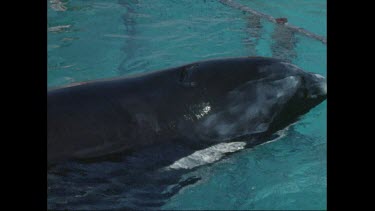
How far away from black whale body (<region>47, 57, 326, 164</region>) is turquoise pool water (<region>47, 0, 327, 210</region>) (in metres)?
0.19

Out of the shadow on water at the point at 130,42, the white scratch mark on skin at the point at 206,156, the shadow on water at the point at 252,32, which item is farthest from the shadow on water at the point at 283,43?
the white scratch mark on skin at the point at 206,156

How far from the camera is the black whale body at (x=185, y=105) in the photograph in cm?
323

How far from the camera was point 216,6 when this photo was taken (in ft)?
29.2

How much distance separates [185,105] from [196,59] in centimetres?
373

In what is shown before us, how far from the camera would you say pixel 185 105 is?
3.43 meters

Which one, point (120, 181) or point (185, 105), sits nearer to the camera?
point (120, 181)

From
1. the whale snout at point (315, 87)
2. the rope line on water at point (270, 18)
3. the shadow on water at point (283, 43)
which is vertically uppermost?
the whale snout at point (315, 87)

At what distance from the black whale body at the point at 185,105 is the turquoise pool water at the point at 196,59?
19 cm

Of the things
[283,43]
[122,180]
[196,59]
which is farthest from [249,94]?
[283,43]

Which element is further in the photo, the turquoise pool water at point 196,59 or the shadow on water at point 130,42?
the shadow on water at point 130,42

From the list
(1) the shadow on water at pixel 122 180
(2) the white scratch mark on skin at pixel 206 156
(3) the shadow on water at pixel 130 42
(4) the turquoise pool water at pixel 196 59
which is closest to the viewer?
(1) the shadow on water at pixel 122 180

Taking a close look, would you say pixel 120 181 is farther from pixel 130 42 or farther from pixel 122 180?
pixel 130 42

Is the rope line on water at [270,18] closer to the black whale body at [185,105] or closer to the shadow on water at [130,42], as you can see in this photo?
the shadow on water at [130,42]
